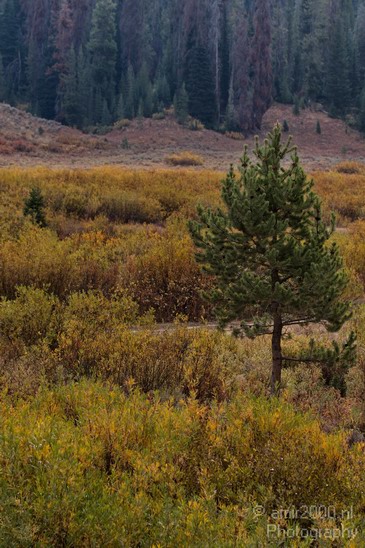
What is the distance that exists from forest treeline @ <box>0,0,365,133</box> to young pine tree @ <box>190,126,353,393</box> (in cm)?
5115

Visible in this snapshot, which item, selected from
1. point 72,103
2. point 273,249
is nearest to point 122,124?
point 72,103

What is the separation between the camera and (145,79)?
195 ft

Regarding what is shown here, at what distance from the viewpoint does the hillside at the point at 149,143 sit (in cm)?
3631

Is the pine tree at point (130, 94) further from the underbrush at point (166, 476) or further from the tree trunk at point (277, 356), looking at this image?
the underbrush at point (166, 476)

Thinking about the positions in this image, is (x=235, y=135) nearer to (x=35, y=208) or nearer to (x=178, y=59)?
(x=178, y=59)

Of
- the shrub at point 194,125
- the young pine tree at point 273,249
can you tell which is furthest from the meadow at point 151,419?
the shrub at point 194,125

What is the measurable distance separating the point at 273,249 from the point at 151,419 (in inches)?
91.9

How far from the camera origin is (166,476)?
3.43m

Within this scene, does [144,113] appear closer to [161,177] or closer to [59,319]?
[161,177]

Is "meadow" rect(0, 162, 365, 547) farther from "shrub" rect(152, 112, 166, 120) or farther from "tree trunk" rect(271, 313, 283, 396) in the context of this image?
"shrub" rect(152, 112, 166, 120)

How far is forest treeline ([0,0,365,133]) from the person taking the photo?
2255 inches

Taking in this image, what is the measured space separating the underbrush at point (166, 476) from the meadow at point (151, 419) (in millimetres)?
14

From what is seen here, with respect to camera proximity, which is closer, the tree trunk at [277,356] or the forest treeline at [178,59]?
the tree trunk at [277,356]

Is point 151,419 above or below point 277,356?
above
